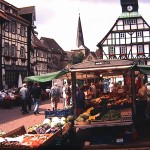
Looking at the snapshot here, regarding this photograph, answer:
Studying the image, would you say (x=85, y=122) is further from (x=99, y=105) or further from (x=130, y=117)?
(x=99, y=105)

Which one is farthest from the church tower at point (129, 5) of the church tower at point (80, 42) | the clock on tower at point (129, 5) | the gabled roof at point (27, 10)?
the church tower at point (80, 42)

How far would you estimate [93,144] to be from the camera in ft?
33.6

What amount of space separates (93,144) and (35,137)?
7.83 ft

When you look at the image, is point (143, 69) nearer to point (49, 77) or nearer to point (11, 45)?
point (49, 77)

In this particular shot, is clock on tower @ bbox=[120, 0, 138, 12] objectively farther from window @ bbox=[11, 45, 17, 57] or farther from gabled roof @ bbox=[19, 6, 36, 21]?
window @ bbox=[11, 45, 17, 57]

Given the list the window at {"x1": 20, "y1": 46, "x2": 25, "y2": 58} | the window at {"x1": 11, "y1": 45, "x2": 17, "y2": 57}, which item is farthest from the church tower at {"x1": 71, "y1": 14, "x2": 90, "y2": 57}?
the window at {"x1": 11, "y1": 45, "x2": 17, "y2": 57}

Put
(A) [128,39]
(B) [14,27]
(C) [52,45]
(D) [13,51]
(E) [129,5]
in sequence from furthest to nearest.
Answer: (C) [52,45] → (E) [129,5] → (A) [128,39] → (B) [14,27] → (D) [13,51]

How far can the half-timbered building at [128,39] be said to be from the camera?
156ft

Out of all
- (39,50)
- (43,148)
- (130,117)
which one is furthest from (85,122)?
(39,50)

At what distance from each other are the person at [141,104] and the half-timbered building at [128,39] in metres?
35.4

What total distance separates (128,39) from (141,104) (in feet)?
120

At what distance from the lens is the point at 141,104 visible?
41.3 feet

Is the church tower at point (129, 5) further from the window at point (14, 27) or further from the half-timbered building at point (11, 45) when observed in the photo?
the window at point (14, 27)

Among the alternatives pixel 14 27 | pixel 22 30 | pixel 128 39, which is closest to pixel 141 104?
pixel 14 27
